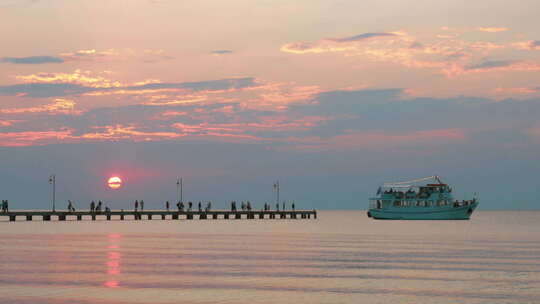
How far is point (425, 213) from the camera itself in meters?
139

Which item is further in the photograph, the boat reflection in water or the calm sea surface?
the boat reflection in water

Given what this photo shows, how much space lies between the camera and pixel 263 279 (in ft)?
113

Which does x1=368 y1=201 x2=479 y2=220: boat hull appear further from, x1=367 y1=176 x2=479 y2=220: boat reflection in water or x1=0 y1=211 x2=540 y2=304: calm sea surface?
x1=0 y1=211 x2=540 y2=304: calm sea surface

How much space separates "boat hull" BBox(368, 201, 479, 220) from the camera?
13938 centimetres

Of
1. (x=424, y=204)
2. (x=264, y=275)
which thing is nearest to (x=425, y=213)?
(x=424, y=204)

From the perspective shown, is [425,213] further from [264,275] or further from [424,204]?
[264,275]

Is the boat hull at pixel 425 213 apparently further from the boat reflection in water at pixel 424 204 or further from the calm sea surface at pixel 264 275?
the calm sea surface at pixel 264 275

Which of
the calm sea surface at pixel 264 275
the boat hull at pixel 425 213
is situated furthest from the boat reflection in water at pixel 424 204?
the calm sea surface at pixel 264 275

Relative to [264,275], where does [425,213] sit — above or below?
above

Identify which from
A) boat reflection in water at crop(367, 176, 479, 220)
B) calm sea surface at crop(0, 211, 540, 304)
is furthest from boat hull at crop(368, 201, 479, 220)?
calm sea surface at crop(0, 211, 540, 304)

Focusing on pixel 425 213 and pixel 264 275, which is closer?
pixel 264 275

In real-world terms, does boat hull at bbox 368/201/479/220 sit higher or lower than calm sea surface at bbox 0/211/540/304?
higher

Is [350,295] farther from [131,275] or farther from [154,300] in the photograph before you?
[131,275]

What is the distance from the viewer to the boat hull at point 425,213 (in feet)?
457
